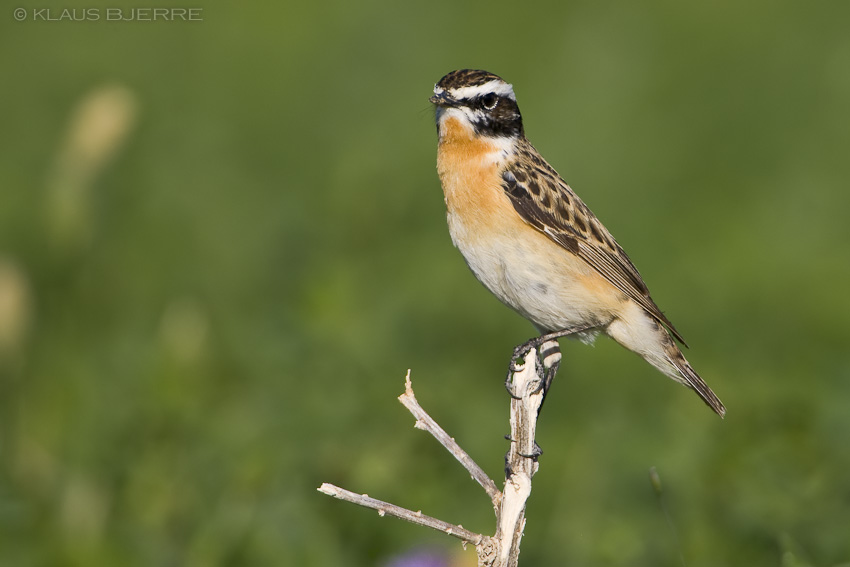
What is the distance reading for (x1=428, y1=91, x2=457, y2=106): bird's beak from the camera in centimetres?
663

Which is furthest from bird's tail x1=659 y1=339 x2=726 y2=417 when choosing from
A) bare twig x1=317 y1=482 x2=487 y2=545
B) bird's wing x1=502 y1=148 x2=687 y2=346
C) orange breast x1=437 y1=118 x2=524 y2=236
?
bare twig x1=317 y1=482 x2=487 y2=545

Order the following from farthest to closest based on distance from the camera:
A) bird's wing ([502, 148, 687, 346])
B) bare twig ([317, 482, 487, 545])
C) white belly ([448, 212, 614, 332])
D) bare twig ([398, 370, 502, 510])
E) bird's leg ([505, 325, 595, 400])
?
bird's wing ([502, 148, 687, 346]) < white belly ([448, 212, 614, 332]) < bird's leg ([505, 325, 595, 400]) < bare twig ([398, 370, 502, 510]) < bare twig ([317, 482, 487, 545])

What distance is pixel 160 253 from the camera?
1077cm

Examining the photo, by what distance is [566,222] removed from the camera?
6.93 m

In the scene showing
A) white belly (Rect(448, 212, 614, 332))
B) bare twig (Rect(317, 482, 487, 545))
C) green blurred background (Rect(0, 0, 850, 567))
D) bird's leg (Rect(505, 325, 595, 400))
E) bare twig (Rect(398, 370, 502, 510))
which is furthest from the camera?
green blurred background (Rect(0, 0, 850, 567))

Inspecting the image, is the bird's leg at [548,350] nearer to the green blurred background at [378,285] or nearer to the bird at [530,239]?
the bird at [530,239]

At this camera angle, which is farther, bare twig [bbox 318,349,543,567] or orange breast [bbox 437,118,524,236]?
orange breast [bbox 437,118,524,236]

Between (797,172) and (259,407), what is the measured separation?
6.93 m

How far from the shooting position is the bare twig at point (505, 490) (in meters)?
4.71

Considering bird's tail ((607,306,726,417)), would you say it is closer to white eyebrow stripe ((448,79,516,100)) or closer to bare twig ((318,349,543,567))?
white eyebrow stripe ((448,79,516,100))

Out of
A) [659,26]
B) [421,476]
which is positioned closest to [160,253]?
[421,476]

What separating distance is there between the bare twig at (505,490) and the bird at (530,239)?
84 cm

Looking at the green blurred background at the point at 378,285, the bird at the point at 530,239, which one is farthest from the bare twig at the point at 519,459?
the green blurred background at the point at 378,285

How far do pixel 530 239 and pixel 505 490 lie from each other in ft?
6.01
